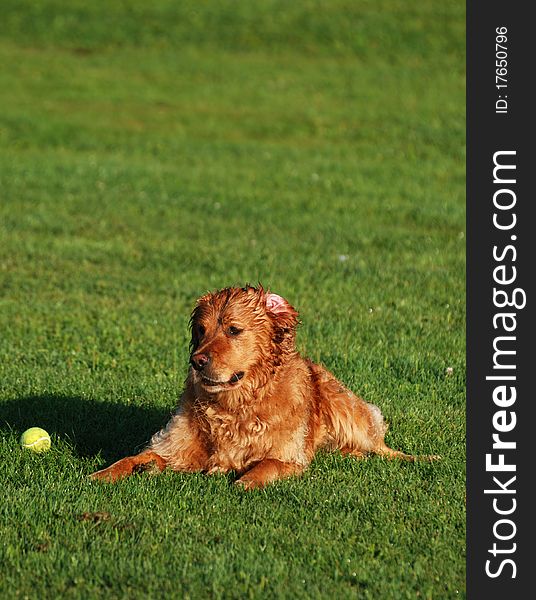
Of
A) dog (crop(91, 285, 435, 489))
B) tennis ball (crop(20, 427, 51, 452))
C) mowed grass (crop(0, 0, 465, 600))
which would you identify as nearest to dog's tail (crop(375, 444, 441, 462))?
mowed grass (crop(0, 0, 465, 600))

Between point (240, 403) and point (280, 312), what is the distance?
633 mm

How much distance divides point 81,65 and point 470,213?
1783 cm

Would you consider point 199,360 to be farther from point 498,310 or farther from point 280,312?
point 498,310

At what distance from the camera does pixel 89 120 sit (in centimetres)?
2427

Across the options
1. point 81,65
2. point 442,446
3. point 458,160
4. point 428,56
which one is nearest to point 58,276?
point 442,446

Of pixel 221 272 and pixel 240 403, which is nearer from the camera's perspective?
pixel 240 403

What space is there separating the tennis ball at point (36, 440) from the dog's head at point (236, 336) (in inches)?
51.1

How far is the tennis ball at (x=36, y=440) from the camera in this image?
706cm

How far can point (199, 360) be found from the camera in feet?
20.2

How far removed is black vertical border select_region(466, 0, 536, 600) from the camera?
5.78m

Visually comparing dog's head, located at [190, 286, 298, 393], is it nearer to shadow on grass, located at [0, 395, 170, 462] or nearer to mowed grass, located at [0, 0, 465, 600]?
mowed grass, located at [0, 0, 465, 600]

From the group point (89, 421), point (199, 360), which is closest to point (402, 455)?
point (199, 360)

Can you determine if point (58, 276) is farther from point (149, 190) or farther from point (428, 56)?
point (428, 56)

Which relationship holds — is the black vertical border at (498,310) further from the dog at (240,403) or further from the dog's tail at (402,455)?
the dog at (240,403)
